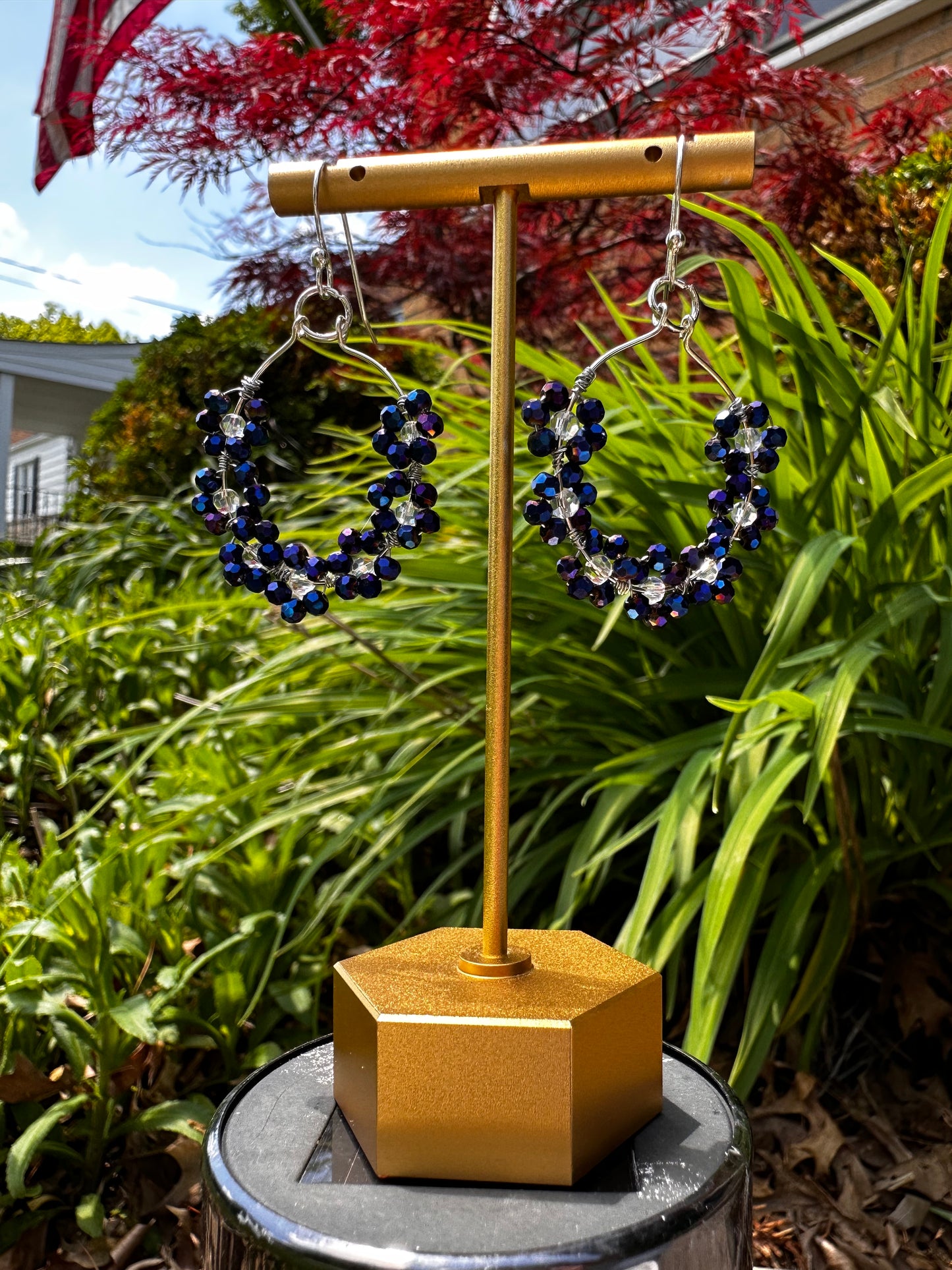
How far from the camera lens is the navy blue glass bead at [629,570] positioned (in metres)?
0.58

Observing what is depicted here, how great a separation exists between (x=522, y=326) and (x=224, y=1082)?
2053 mm

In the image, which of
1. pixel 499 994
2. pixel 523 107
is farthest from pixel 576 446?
pixel 523 107

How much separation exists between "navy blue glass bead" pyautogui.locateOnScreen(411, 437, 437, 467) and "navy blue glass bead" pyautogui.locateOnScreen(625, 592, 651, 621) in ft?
0.46

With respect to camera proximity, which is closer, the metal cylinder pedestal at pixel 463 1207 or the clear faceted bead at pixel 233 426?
the metal cylinder pedestal at pixel 463 1207

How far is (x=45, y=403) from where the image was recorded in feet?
16.7

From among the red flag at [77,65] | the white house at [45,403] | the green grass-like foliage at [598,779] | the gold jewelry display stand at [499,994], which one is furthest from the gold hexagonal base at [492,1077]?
the white house at [45,403]

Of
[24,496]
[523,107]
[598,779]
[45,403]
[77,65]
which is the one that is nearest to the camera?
[598,779]

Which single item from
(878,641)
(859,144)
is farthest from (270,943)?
(859,144)

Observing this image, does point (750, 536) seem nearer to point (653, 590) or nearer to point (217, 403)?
point (653, 590)

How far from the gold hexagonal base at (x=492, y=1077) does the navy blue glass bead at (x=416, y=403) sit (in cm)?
32

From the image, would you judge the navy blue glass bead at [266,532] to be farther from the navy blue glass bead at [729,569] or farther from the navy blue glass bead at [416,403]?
the navy blue glass bead at [729,569]

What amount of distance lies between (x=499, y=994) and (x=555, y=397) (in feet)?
1.09

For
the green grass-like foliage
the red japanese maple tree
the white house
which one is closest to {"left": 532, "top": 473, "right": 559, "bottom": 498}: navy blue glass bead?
the green grass-like foliage

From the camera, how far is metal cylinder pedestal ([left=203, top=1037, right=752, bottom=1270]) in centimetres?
48
